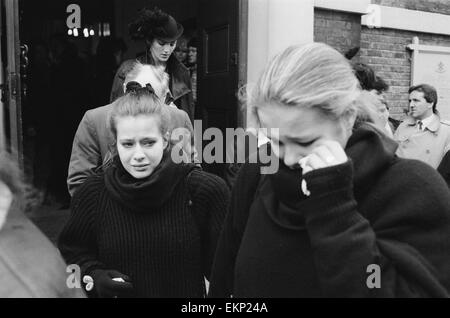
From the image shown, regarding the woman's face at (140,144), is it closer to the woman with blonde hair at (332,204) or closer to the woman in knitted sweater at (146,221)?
the woman in knitted sweater at (146,221)

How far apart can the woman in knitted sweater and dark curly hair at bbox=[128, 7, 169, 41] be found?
221cm

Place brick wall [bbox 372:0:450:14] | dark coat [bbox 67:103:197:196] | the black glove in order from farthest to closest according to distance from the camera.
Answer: brick wall [bbox 372:0:450:14] → dark coat [bbox 67:103:197:196] → the black glove

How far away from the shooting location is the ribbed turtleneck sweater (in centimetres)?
219

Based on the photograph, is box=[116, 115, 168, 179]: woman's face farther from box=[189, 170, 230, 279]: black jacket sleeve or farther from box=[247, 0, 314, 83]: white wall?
box=[247, 0, 314, 83]: white wall

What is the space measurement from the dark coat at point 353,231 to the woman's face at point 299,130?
37 millimetres

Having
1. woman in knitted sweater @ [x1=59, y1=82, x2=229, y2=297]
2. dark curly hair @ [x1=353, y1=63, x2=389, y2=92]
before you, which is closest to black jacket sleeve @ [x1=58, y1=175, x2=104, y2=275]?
woman in knitted sweater @ [x1=59, y1=82, x2=229, y2=297]

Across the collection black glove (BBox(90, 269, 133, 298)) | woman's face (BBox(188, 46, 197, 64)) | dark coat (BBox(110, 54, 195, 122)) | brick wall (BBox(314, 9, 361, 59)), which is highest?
brick wall (BBox(314, 9, 361, 59))

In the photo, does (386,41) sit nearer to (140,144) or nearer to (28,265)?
(140,144)

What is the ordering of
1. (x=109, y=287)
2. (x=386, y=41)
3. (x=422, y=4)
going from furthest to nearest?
(x=422, y=4)
(x=386, y=41)
(x=109, y=287)

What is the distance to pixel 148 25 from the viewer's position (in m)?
4.46

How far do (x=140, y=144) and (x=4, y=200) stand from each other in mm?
1148

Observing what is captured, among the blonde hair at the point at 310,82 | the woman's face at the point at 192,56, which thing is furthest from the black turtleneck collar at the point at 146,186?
the woman's face at the point at 192,56

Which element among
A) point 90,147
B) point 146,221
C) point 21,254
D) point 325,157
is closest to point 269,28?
point 90,147

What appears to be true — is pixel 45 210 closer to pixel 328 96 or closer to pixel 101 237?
pixel 101 237
